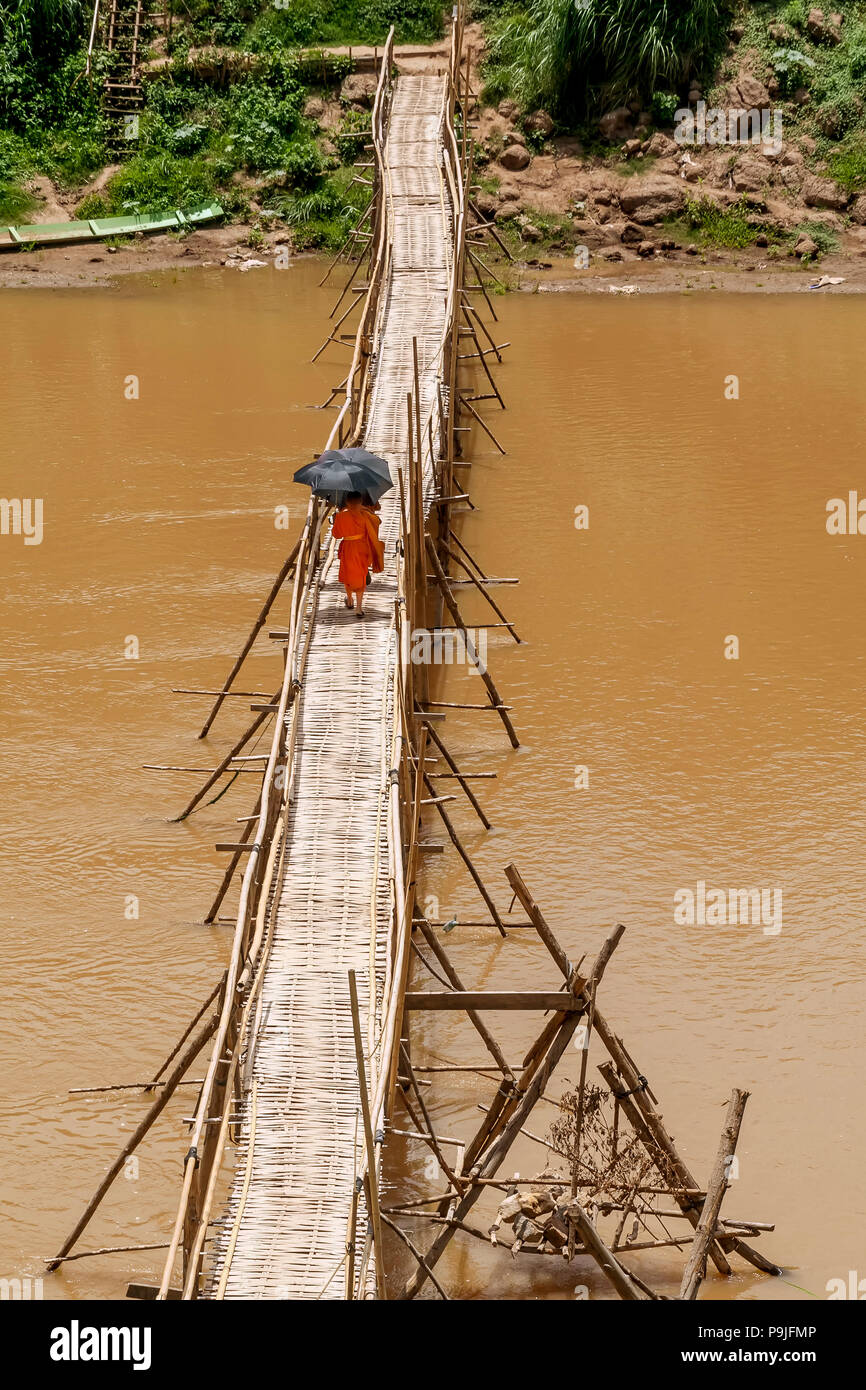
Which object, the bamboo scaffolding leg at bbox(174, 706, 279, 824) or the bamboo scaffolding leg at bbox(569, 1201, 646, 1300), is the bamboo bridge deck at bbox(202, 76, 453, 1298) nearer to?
the bamboo scaffolding leg at bbox(174, 706, 279, 824)

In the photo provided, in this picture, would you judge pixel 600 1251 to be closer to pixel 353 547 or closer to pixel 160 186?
pixel 353 547

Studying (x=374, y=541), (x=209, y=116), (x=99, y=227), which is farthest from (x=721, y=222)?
(x=374, y=541)

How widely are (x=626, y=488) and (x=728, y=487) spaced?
3.07 feet

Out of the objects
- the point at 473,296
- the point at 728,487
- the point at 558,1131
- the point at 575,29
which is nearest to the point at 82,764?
the point at 558,1131

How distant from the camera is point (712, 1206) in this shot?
6.06 meters

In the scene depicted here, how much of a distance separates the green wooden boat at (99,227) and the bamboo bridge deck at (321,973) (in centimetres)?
1174

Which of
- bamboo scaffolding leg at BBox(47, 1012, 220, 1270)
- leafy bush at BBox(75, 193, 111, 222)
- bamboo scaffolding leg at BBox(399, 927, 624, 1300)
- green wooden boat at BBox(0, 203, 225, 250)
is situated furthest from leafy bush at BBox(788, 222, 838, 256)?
Result: bamboo scaffolding leg at BBox(47, 1012, 220, 1270)

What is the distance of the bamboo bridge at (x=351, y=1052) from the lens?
601 cm

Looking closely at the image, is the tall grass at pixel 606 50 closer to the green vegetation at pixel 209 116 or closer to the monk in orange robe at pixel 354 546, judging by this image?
the green vegetation at pixel 209 116

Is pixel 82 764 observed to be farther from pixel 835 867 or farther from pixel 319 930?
pixel 835 867

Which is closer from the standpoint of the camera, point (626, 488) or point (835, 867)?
point (835, 867)

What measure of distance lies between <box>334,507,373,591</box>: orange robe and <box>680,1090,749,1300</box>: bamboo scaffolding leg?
429 cm

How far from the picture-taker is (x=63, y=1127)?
7.80 metres

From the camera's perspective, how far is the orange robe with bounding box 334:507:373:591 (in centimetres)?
952
